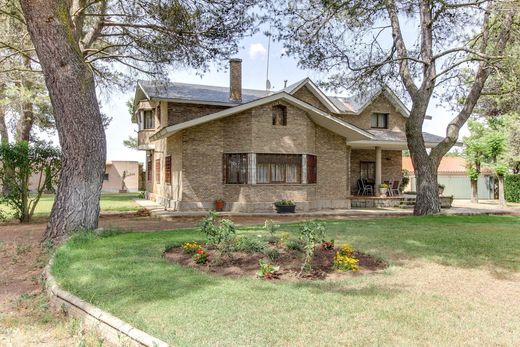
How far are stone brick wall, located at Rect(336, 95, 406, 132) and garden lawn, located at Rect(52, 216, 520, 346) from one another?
16773 mm

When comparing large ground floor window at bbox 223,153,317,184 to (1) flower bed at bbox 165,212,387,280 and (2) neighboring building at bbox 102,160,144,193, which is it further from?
(2) neighboring building at bbox 102,160,144,193

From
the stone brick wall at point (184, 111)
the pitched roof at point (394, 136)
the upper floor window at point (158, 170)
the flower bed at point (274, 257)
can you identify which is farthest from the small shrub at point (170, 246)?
the pitched roof at point (394, 136)

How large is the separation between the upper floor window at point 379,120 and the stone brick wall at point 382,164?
1593 millimetres

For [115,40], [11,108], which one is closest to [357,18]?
[115,40]

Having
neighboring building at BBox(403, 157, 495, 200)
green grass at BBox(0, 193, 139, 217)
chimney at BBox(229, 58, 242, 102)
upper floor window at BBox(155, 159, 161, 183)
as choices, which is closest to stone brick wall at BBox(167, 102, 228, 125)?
chimney at BBox(229, 58, 242, 102)

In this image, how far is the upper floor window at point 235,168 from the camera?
56.9 ft

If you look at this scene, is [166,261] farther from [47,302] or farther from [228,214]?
[228,214]

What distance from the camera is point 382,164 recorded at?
25.9 meters

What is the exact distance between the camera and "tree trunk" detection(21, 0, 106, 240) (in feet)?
30.6

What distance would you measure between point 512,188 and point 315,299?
28787 mm

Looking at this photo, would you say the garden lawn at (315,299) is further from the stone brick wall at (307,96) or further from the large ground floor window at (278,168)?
the stone brick wall at (307,96)

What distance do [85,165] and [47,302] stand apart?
15.8 feet

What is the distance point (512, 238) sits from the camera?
33.4ft

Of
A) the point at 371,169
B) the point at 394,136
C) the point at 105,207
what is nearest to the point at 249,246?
the point at 105,207
